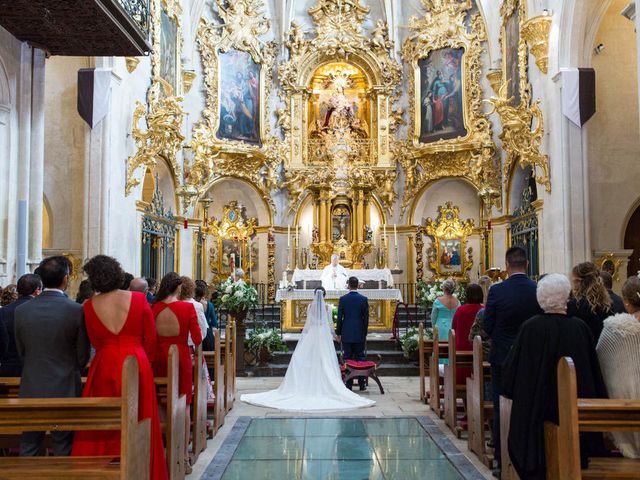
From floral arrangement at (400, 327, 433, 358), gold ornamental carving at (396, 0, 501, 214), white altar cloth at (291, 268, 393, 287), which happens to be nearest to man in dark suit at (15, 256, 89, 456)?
floral arrangement at (400, 327, 433, 358)

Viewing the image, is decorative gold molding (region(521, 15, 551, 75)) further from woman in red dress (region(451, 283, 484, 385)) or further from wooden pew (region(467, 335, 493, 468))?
wooden pew (region(467, 335, 493, 468))

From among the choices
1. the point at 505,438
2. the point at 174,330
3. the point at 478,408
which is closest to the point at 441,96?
the point at 478,408

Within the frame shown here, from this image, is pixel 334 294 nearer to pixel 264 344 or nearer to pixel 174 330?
pixel 264 344

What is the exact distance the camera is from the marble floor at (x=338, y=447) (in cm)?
645

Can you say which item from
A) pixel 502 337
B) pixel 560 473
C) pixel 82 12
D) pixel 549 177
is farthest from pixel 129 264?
pixel 560 473

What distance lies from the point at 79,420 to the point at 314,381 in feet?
21.8

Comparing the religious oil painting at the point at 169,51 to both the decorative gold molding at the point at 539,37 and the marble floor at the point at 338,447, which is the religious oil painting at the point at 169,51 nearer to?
the decorative gold molding at the point at 539,37

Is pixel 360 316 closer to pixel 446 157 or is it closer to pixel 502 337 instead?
pixel 502 337

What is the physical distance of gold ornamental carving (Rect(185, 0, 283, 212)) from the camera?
62.5 feet

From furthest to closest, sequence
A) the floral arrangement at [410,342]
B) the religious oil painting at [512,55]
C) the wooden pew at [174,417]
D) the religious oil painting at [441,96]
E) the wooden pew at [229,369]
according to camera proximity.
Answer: the religious oil painting at [441,96] → the religious oil painting at [512,55] → the floral arrangement at [410,342] → the wooden pew at [229,369] → the wooden pew at [174,417]

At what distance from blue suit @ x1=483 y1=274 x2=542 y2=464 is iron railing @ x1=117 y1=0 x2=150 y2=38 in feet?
20.3

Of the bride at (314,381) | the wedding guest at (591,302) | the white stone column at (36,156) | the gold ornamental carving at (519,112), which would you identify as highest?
the gold ornamental carving at (519,112)

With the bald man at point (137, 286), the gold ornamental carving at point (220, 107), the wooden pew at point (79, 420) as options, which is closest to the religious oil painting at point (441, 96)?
the gold ornamental carving at point (220, 107)

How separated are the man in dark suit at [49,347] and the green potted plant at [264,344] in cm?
846
